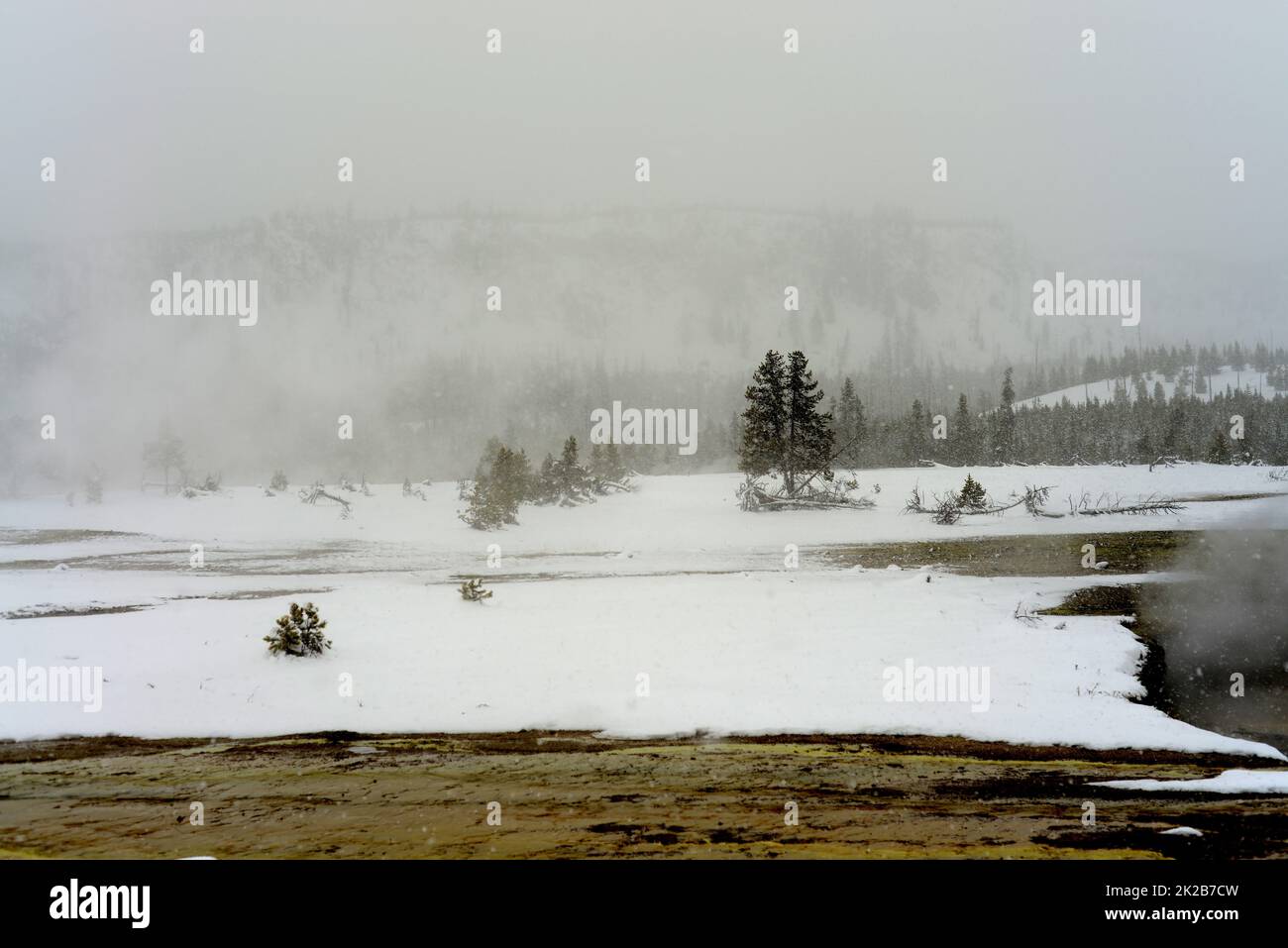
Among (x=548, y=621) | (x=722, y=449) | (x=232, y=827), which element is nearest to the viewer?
(x=232, y=827)

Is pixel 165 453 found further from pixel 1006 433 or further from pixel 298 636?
pixel 1006 433

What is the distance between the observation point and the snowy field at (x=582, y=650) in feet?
30.8

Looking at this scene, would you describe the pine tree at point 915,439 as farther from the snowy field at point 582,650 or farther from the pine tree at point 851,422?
the snowy field at point 582,650

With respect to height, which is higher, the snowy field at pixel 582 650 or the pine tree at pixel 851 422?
the pine tree at pixel 851 422

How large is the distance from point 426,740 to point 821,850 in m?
5.46

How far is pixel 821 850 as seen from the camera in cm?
514

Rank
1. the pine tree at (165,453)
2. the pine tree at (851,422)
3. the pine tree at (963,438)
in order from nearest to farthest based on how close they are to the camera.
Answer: the pine tree at (165,453) → the pine tree at (963,438) → the pine tree at (851,422)

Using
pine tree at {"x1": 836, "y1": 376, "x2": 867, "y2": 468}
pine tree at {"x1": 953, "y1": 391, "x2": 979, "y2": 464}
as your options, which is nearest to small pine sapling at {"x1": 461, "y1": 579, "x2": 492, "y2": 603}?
pine tree at {"x1": 836, "y1": 376, "x2": 867, "y2": 468}

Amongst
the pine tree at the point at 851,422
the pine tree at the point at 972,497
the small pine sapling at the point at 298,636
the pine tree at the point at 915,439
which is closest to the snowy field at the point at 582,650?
the small pine sapling at the point at 298,636

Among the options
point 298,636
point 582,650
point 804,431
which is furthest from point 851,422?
point 298,636

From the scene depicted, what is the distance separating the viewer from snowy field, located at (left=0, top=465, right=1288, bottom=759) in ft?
30.8

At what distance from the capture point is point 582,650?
12164 millimetres
